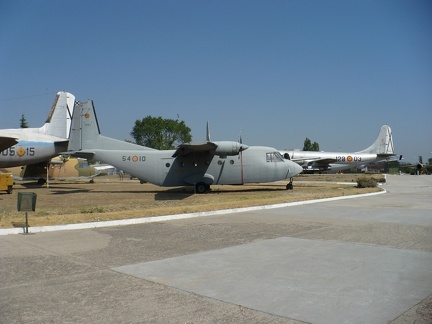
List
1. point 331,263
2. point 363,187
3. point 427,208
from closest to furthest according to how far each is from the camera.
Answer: point 331,263, point 427,208, point 363,187

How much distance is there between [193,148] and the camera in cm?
2239

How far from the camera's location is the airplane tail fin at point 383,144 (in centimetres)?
5488

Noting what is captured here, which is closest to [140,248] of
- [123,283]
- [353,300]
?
[123,283]

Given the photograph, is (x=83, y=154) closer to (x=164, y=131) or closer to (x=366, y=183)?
(x=366, y=183)

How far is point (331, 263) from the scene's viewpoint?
6383 millimetres

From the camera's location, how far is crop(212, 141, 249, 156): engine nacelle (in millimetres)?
22688

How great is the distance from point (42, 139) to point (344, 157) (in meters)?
37.9

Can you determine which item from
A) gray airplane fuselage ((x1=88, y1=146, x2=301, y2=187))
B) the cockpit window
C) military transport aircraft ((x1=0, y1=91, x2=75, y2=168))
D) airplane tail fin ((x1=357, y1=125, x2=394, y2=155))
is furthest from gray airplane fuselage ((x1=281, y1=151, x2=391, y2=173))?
military transport aircraft ((x1=0, y1=91, x2=75, y2=168))

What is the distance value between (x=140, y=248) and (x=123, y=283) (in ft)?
8.54

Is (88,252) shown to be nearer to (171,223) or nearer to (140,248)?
(140,248)

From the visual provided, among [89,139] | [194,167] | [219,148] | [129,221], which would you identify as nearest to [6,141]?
[89,139]

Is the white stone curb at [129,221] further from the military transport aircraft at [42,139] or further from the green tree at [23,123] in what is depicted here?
the green tree at [23,123]

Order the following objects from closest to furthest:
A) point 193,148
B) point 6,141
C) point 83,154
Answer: point 6,141
point 193,148
point 83,154

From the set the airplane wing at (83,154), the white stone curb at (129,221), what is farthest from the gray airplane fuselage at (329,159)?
the white stone curb at (129,221)
